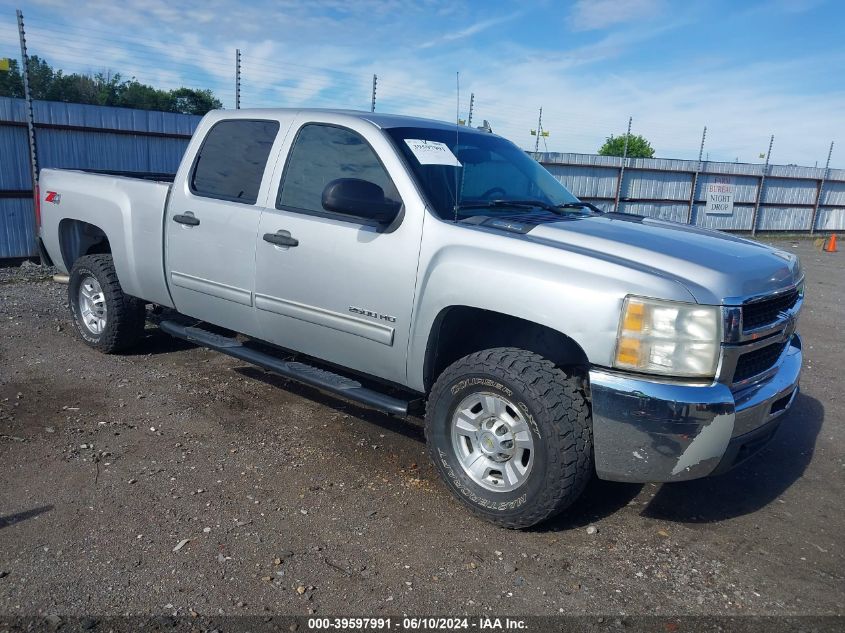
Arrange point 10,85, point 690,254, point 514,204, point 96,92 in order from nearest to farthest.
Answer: point 690,254 → point 514,204 → point 10,85 → point 96,92

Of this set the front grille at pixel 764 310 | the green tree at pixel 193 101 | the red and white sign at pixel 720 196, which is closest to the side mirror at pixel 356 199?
the front grille at pixel 764 310

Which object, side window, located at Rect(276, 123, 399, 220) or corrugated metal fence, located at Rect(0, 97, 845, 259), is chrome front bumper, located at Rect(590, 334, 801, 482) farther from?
corrugated metal fence, located at Rect(0, 97, 845, 259)

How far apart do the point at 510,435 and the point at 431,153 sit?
5.62 feet

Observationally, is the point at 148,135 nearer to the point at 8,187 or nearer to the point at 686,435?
the point at 8,187

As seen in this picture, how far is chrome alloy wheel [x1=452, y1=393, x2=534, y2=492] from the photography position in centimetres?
339

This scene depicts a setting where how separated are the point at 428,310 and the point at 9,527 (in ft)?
7.38

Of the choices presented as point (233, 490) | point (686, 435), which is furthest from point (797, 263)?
point (233, 490)

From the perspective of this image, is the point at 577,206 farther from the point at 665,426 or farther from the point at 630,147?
the point at 630,147

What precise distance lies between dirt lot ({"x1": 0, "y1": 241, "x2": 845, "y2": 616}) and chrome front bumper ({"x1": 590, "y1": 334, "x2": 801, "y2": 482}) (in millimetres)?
500

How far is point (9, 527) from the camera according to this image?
327cm

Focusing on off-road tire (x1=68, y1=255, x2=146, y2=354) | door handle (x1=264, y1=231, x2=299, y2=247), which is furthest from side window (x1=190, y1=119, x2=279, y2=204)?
off-road tire (x1=68, y1=255, x2=146, y2=354)

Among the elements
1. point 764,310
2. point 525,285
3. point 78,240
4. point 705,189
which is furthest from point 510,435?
point 705,189

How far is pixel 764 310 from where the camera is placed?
334 cm

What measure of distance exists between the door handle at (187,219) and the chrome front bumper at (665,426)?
3017 mm
